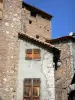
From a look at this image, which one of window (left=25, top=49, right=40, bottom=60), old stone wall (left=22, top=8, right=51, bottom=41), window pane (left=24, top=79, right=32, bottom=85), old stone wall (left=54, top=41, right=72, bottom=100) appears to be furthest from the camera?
old stone wall (left=22, top=8, right=51, bottom=41)

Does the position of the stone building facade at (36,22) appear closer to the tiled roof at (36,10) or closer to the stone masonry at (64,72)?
the tiled roof at (36,10)

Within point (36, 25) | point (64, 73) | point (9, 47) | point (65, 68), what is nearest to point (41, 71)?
point (9, 47)

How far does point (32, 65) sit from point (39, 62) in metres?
0.58

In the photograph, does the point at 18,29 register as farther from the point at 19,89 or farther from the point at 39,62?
the point at 19,89

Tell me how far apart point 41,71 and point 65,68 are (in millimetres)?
7657

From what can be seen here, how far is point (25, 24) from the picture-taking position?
30.2 metres

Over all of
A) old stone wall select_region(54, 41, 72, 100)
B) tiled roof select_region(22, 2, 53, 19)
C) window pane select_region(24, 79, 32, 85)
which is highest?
tiled roof select_region(22, 2, 53, 19)

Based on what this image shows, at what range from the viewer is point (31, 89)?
18.0 metres

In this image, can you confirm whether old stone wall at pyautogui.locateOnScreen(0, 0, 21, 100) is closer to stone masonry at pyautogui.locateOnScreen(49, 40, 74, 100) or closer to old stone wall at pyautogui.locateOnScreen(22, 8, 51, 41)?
stone masonry at pyautogui.locateOnScreen(49, 40, 74, 100)

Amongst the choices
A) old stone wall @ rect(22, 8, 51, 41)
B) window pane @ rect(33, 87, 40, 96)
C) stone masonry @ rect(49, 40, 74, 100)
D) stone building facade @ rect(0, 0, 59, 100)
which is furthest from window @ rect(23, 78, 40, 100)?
old stone wall @ rect(22, 8, 51, 41)

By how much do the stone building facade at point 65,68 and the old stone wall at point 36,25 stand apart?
14.6 ft

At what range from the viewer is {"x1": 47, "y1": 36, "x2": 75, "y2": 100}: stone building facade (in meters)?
24.9

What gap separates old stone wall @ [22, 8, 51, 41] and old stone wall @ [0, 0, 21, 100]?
29.6 ft

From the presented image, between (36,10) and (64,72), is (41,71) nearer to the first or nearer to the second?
(64,72)
